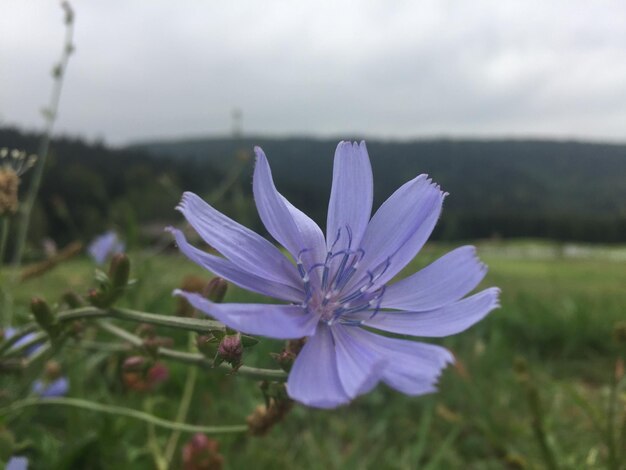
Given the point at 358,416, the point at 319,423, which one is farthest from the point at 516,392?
the point at 319,423

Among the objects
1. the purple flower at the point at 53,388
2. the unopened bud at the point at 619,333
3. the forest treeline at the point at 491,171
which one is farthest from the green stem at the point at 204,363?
the forest treeline at the point at 491,171

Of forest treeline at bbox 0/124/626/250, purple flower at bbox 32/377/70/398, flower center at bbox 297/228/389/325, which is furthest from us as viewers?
forest treeline at bbox 0/124/626/250

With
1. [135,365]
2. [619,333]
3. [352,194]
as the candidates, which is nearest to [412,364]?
[352,194]

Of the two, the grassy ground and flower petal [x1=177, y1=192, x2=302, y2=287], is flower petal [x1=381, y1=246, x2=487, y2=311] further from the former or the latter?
the grassy ground

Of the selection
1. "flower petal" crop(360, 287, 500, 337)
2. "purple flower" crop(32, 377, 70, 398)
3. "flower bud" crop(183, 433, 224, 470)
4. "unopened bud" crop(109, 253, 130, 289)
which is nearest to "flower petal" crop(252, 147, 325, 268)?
"flower petal" crop(360, 287, 500, 337)

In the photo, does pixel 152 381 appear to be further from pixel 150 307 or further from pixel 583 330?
pixel 583 330

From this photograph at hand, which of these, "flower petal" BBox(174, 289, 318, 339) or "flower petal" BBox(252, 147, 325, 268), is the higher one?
"flower petal" BBox(252, 147, 325, 268)

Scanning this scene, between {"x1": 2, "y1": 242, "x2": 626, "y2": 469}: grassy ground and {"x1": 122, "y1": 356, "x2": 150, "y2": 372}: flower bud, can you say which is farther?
{"x1": 2, "y1": 242, "x2": 626, "y2": 469}: grassy ground
